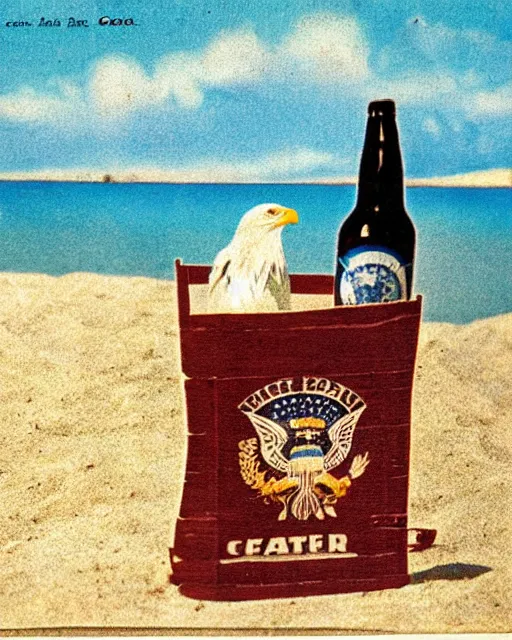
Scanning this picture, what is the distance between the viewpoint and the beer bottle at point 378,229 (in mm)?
2646

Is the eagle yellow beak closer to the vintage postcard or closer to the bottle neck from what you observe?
the vintage postcard

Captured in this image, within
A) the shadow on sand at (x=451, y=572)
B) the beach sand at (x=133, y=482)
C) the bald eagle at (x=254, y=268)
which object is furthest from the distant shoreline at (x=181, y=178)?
the shadow on sand at (x=451, y=572)

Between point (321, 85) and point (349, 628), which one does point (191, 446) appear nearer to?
point (349, 628)

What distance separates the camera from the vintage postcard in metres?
2.65

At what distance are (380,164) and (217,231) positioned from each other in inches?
18.6

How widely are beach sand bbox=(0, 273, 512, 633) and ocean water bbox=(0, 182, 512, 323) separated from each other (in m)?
0.06

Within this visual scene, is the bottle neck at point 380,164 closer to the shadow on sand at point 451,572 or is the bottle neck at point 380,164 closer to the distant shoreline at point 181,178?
the distant shoreline at point 181,178

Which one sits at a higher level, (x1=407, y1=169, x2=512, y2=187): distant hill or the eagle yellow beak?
(x1=407, y1=169, x2=512, y2=187): distant hill

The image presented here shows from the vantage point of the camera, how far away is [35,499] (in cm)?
281

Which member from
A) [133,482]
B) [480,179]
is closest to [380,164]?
[480,179]

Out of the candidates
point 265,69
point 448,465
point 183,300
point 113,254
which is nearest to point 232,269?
point 183,300

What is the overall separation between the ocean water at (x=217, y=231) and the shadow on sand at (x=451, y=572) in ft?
2.27

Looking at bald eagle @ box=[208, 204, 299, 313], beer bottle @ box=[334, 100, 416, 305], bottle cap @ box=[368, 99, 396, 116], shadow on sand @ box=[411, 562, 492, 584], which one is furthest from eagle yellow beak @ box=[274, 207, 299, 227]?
shadow on sand @ box=[411, 562, 492, 584]

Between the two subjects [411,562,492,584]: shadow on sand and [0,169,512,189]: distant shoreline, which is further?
[411,562,492,584]: shadow on sand
